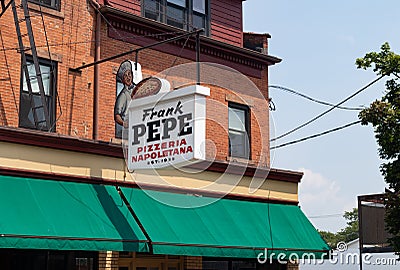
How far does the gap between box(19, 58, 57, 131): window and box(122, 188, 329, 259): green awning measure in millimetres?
2839

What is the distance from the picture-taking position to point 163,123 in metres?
13.5

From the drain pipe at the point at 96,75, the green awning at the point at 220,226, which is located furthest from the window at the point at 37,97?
the green awning at the point at 220,226

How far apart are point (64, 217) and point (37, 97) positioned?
4.04 metres

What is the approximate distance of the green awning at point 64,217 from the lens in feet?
39.6

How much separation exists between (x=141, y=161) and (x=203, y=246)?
252 cm

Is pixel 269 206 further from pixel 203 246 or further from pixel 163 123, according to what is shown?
pixel 163 123

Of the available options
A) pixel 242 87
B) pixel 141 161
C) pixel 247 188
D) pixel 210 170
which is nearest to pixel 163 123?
pixel 141 161

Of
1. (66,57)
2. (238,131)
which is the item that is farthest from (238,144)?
(66,57)

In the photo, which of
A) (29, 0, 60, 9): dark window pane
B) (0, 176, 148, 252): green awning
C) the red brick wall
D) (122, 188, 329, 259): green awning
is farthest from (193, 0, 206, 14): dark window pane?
(0, 176, 148, 252): green awning

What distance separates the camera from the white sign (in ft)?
42.3

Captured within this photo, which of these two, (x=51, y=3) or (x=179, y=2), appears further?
(x=179, y=2)

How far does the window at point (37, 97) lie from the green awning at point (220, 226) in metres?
2.84

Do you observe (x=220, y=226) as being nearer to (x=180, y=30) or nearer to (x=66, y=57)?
(x=66, y=57)

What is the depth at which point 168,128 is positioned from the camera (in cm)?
1337
